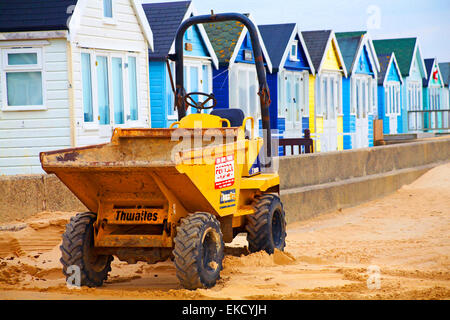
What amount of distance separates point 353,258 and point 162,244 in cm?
341

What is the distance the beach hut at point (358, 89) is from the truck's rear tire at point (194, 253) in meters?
25.2

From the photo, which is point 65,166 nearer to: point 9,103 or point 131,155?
point 131,155

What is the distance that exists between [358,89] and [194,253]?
28520 millimetres

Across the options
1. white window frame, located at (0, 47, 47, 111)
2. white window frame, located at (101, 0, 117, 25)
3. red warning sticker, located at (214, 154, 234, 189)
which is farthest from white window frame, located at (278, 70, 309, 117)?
red warning sticker, located at (214, 154, 234, 189)

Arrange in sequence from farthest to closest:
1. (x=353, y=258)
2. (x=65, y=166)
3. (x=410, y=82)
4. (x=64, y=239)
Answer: (x=410, y=82) → (x=353, y=258) → (x=64, y=239) → (x=65, y=166)

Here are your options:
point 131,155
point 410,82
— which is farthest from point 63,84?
point 410,82

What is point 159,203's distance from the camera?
7.79m

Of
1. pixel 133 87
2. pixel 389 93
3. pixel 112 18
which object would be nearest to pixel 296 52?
pixel 133 87

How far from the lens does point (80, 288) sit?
777 centimetres

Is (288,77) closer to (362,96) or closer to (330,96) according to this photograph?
(330,96)

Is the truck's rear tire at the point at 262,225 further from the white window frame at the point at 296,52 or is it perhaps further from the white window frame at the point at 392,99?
the white window frame at the point at 392,99

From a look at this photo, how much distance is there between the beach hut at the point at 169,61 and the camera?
21.3 metres

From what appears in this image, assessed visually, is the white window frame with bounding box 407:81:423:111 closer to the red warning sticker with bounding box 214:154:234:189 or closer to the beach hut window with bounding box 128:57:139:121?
the beach hut window with bounding box 128:57:139:121

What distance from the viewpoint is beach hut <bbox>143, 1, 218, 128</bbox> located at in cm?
2128
